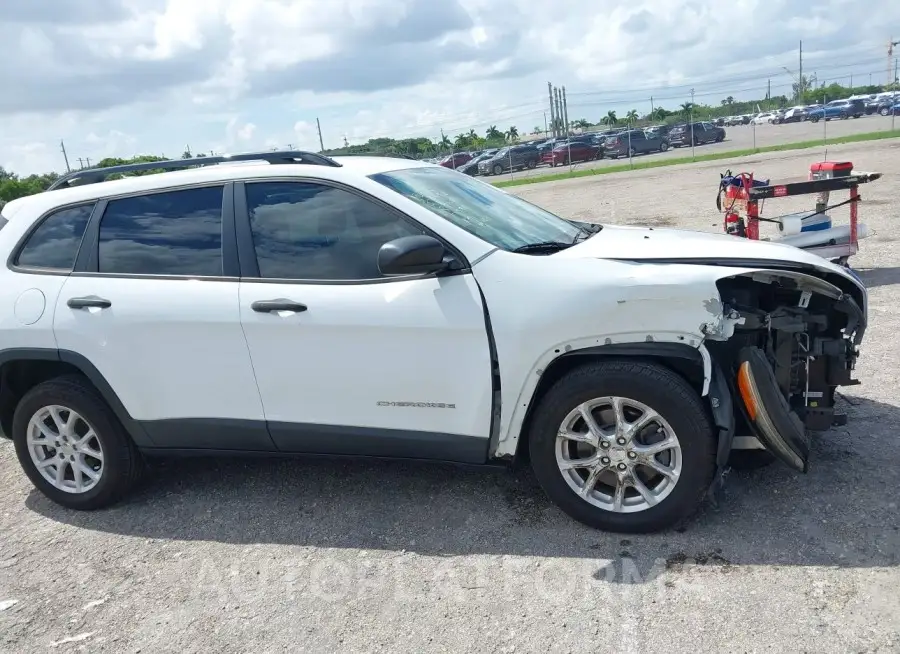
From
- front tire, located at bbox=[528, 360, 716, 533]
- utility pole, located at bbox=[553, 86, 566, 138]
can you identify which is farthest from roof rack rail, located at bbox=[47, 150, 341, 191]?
utility pole, located at bbox=[553, 86, 566, 138]

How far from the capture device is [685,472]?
11.3 ft

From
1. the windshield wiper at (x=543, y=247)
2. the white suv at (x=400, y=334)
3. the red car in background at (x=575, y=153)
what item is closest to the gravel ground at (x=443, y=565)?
the white suv at (x=400, y=334)

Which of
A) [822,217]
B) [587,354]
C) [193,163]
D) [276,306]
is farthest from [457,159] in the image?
[587,354]

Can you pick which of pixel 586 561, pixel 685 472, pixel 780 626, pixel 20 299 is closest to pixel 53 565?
pixel 20 299

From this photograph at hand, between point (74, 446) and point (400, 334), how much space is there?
2.19 m

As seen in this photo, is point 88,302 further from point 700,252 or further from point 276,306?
point 700,252

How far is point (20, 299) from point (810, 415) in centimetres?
431

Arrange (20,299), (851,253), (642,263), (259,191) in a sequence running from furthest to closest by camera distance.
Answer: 1. (851,253)
2. (20,299)
3. (259,191)
4. (642,263)

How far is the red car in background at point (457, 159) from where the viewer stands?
4436 cm

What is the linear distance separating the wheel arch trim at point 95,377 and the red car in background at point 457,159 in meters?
40.4

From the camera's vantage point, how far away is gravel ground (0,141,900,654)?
3.00m

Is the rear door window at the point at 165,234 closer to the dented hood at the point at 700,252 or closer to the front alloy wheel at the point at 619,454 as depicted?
the dented hood at the point at 700,252

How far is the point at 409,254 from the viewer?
3422 mm

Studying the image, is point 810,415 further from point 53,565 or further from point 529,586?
point 53,565
